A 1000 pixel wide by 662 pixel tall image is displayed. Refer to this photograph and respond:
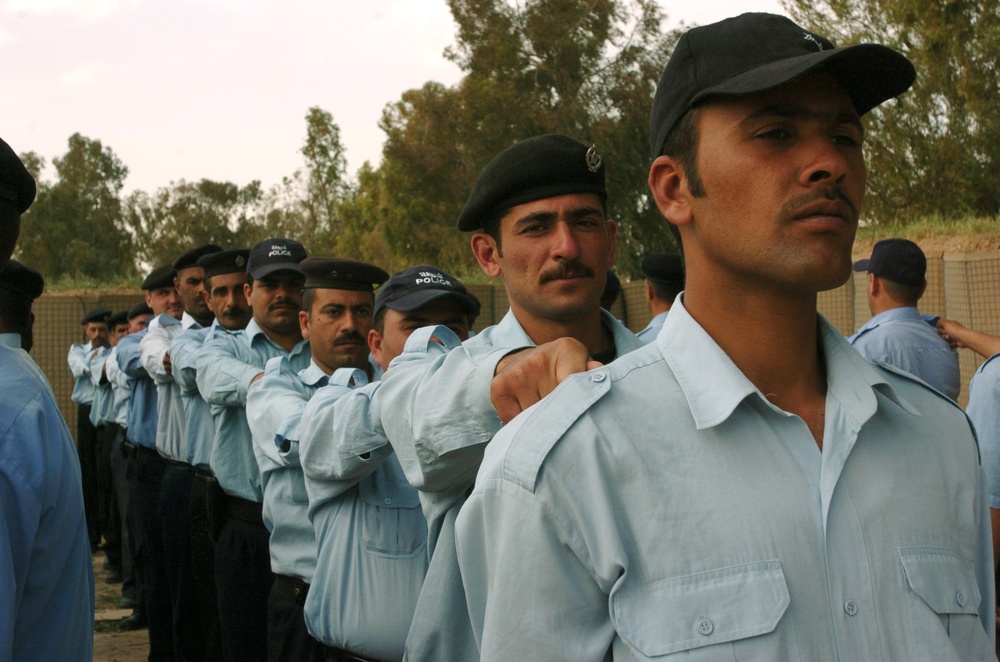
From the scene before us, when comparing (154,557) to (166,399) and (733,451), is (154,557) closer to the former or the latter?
(166,399)

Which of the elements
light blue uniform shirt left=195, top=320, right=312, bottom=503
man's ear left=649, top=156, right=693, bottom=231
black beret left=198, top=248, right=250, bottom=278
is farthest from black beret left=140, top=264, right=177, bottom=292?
man's ear left=649, top=156, right=693, bottom=231

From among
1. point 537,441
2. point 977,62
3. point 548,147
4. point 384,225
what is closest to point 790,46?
point 537,441

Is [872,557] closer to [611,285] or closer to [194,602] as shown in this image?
[611,285]

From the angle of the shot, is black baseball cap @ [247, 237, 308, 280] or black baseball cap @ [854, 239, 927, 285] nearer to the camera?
black baseball cap @ [854, 239, 927, 285]

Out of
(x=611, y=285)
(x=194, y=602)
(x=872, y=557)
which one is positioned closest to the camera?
(x=872, y=557)

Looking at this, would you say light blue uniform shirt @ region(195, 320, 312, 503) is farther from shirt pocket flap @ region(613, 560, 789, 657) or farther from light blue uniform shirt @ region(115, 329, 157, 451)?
shirt pocket flap @ region(613, 560, 789, 657)

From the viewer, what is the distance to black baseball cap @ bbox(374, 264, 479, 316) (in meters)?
3.64

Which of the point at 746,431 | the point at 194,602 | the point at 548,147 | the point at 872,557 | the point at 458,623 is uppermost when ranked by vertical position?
the point at 548,147

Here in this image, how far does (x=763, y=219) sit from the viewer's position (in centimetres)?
162

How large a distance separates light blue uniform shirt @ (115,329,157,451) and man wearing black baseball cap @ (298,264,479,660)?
4.63 metres

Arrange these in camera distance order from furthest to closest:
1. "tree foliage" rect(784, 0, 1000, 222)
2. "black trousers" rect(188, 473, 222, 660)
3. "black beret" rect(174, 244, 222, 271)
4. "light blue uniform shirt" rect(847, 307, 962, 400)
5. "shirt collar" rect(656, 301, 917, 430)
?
"tree foliage" rect(784, 0, 1000, 222), "black beret" rect(174, 244, 222, 271), "black trousers" rect(188, 473, 222, 660), "light blue uniform shirt" rect(847, 307, 962, 400), "shirt collar" rect(656, 301, 917, 430)

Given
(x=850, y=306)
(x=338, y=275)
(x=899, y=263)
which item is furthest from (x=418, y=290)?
(x=850, y=306)

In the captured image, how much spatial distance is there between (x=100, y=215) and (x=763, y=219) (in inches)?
1947

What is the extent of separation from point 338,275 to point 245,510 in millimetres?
1513
